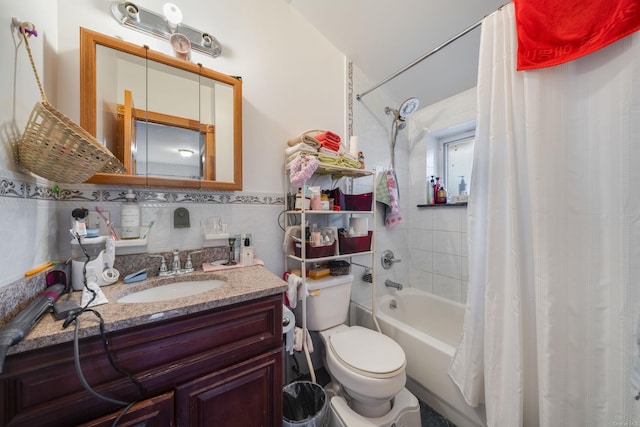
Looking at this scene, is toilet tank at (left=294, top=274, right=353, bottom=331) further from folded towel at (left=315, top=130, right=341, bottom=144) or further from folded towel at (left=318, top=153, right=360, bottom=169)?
folded towel at (left=315, top=130, right=341, bottom=144)

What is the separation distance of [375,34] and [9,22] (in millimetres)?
1695

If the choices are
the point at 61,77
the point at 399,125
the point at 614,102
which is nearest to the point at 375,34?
A: the point at 399,125

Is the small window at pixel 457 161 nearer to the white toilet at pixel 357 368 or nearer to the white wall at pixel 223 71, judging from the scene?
the white wall at pixel 223 71

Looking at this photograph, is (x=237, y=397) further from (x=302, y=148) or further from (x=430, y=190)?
(x=430, y=190)

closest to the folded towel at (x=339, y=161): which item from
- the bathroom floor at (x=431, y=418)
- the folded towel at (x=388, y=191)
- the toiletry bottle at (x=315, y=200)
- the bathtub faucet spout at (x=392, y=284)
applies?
the toiletry bottle at (x=315, y=200)

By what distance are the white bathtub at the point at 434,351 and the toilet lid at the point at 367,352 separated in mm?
238

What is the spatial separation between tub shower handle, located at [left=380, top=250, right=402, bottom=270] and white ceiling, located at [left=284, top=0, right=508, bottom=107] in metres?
1.42

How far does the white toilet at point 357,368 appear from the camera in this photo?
3.28ft

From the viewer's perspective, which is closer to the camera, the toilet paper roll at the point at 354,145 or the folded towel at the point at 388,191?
the toilet paper roll at the point at 354,145

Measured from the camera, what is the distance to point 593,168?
0.78m

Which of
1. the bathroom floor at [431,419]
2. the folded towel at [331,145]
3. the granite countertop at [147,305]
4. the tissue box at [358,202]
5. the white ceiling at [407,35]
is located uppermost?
the white ceiling at [407,35]

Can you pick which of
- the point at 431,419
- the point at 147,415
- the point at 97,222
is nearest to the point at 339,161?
the point at 97,222

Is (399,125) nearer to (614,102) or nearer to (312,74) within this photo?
(312,74)

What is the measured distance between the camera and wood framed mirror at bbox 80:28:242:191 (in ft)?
2.97
